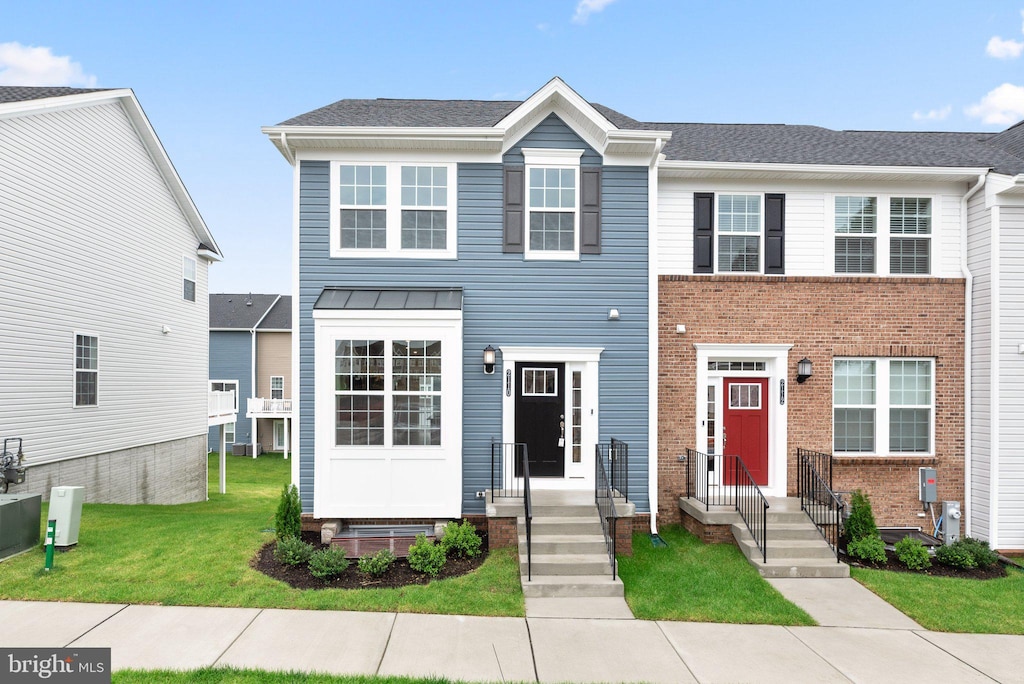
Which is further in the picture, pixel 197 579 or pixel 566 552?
pixel 566 552

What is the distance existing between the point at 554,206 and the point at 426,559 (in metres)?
5.70

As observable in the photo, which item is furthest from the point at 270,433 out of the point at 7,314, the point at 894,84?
the point at 894,84

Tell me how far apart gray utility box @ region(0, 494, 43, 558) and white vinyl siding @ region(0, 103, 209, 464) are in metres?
4.28

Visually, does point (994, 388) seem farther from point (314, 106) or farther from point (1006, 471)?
point (314, 106)

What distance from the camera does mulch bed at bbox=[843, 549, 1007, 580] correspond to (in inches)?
320

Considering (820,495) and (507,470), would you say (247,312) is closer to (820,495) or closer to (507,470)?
(507,470)

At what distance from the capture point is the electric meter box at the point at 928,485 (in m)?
9.64

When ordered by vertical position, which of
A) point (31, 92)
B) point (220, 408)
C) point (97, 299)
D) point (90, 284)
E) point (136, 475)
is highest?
point (31, 92)

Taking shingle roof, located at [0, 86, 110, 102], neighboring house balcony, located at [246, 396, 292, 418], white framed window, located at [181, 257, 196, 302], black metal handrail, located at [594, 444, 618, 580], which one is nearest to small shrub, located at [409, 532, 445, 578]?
black metal handrail, located at [594, 444, 618, 580]

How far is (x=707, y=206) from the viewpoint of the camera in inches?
392

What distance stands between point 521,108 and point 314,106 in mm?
4028

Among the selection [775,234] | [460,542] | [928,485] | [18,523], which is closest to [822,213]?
[775,234]

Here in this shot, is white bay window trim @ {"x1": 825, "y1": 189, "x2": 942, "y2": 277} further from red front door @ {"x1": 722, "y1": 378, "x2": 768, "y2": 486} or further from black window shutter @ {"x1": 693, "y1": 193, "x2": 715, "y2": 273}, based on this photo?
red front door @ {"x1": 722, "y1": 378, "x2": 768, "y2": 486}

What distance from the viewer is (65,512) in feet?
25.0
